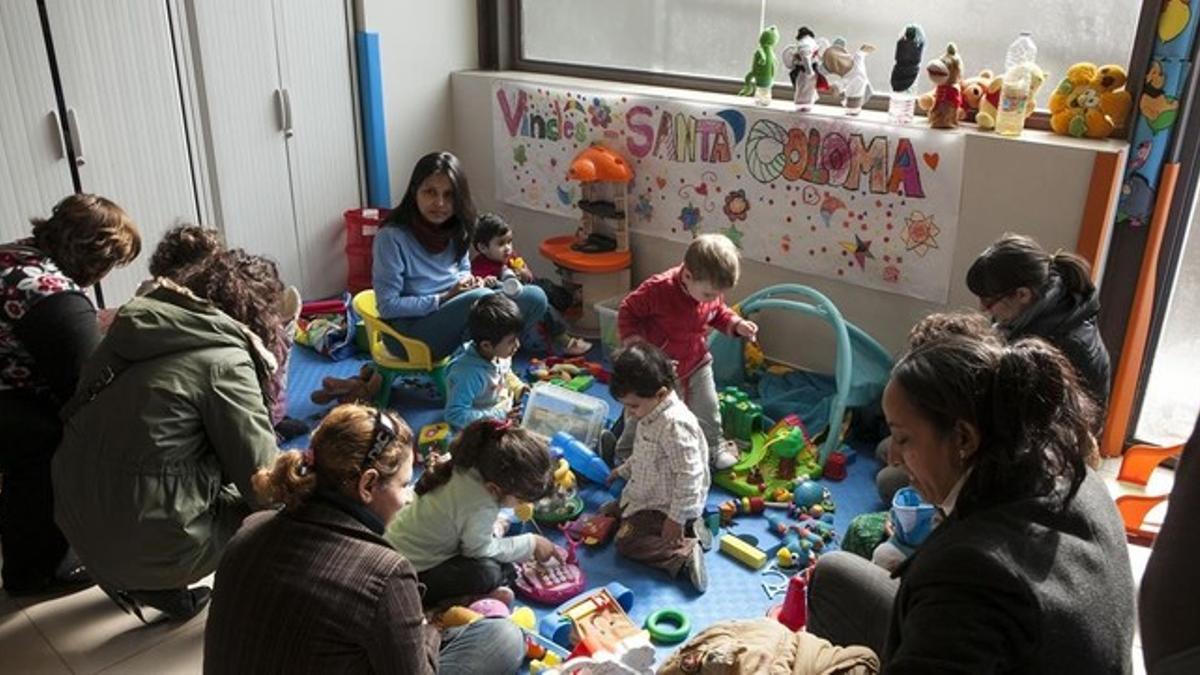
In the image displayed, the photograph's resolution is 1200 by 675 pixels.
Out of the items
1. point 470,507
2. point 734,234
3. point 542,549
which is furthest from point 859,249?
point 470,507

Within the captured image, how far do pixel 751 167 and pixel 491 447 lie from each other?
195cm

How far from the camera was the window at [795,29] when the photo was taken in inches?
126

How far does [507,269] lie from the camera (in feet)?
13.1

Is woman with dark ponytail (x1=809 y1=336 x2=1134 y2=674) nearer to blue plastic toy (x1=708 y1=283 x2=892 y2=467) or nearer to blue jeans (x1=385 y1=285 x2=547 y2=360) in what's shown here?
blue plastic toy (x1=708 y1=283 x2=892 y2=467)

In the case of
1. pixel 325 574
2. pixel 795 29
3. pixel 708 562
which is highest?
pixel 795 29

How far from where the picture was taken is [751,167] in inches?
147

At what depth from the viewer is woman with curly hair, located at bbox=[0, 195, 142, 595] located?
7.71 ft

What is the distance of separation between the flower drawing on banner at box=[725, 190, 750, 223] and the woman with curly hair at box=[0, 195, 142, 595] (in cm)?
224

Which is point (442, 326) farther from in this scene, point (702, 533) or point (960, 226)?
point (960, 226)

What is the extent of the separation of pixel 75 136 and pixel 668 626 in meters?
2.86

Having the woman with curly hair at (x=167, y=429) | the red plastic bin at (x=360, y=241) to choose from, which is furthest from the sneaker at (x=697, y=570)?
the red plastic bin at (x=360, y=241)

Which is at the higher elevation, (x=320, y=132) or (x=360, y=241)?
(x=320, y=132)

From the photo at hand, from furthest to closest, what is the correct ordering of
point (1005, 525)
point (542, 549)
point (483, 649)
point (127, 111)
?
point (127, 111), point (542, 549), point (483, 649), point (1005, 525)

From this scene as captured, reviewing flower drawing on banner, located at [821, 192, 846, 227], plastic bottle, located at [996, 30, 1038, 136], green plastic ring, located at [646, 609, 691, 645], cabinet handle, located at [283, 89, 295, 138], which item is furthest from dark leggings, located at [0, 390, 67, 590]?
plastic bottle, located at [996, 30, 1038, 136]
